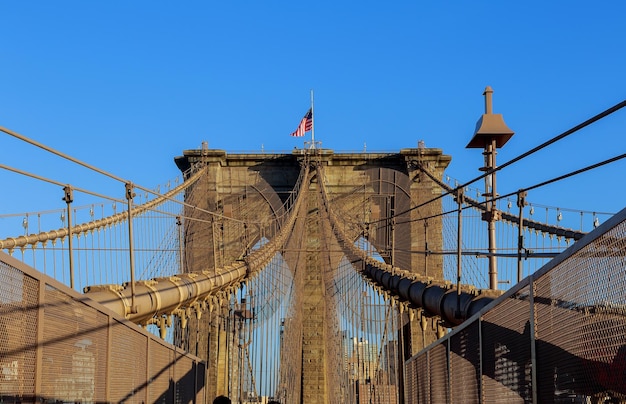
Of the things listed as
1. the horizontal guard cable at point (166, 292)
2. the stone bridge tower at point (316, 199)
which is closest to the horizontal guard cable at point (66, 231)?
the horizontal guard cable at point (166, 292)

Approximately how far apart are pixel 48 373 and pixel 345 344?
17519mm

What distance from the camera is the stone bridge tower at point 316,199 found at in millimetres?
25719

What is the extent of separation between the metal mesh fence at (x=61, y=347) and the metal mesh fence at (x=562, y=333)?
1.93 metres

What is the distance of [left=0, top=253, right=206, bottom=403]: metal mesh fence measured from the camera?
11.2 feet

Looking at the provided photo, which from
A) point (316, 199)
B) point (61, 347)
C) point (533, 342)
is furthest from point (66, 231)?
point (316, 199)

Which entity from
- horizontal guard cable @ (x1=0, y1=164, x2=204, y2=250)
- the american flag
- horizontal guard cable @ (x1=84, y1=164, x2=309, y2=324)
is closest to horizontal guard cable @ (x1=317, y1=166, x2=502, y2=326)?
horizontal guard cable @ (x1=84, y1=164, x2=309, y2=324)

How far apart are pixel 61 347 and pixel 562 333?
2.07 meters

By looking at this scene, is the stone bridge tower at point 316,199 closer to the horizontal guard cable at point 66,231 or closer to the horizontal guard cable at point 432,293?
the horizontal guard cable at point 432,293

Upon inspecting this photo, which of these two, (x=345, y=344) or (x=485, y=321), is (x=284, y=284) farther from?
(x=485, y=321)

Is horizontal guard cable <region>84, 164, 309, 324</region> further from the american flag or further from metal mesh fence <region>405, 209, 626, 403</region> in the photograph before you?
the american flag

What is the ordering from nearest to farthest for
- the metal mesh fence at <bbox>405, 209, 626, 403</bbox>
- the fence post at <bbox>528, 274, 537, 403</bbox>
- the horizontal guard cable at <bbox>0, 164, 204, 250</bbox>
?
the metal mesh fence at <bbox>405, 209, 626, 403</bbox>
the fence post at <bbox>528, 274, 537, 403</bbox>
the horizontal guard cable at <bbox>0, 164, 204, 250</bbox>

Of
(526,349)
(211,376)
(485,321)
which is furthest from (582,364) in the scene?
(211,376)

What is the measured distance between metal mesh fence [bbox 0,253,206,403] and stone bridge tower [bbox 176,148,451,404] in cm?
1960

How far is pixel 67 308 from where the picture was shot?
399 centimetres
